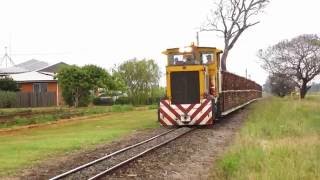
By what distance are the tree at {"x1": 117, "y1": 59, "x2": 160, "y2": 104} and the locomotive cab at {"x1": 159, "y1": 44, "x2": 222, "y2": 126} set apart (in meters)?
39.0

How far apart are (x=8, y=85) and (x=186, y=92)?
36.8 m

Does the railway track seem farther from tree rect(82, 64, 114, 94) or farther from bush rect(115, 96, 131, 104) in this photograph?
bush rect(115, 96, 131, 104)

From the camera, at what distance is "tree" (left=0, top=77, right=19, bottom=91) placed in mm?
55969

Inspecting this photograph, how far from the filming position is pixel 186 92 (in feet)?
76.9

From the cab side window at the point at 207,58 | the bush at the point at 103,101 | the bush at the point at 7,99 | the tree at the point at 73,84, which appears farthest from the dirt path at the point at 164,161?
the bush at the point at 103,101

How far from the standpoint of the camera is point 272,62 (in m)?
81.6

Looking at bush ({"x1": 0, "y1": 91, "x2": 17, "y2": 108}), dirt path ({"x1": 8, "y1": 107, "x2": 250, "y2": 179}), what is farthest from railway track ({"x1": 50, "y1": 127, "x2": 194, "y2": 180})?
bush ({"x1": 0, "y1": 91, "x2": 17, "y2": 108})

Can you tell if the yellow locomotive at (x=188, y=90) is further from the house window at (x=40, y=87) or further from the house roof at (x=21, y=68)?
the house roof at (x=21, y=68)

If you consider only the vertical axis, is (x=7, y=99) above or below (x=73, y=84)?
below

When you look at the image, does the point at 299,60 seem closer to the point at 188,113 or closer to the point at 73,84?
the point at 73,84

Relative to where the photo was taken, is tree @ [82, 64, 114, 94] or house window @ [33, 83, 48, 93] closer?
tree @ [82, 64, 114, 94]

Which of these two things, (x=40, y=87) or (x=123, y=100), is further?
(x=123, y=100)

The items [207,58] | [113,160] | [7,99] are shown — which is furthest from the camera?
[7,99]

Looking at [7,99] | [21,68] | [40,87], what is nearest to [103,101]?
[40,87]
